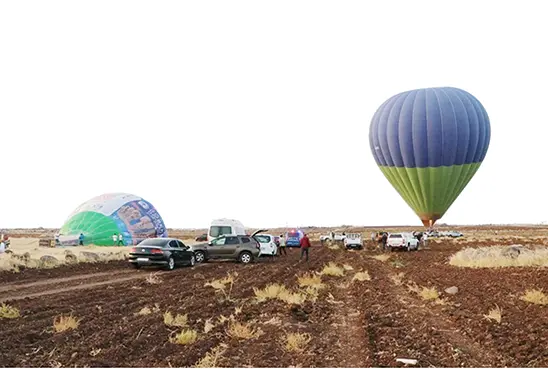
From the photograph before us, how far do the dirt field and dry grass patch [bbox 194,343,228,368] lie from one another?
33 mm

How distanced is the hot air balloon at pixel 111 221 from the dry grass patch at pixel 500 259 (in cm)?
2923

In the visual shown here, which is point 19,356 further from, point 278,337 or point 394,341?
point 394,341

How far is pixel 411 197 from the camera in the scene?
1775 inches

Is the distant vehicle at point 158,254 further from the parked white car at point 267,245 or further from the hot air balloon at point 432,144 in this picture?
the hot air balloon at point 432,144

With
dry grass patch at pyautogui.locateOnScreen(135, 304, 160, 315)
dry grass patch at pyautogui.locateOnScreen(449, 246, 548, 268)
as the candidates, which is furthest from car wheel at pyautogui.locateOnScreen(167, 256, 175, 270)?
dry grass patch at pyautogui.locateOnScreen(449, 246, 548, 268)

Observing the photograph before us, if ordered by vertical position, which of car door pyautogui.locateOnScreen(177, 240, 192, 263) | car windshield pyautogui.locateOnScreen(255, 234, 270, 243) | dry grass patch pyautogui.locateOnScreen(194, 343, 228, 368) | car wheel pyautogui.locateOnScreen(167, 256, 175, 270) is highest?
car windshield pyautogui.locateOnScreen(255, 234, 270, 243)

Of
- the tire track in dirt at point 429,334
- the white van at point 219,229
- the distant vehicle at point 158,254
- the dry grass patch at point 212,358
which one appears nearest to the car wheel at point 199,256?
the white van at point 219,229

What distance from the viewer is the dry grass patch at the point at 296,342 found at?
9.67m

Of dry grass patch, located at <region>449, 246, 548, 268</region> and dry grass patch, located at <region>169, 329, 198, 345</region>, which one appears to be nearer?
dry grass patch, located at <region>169, 329, 198, 345</region>

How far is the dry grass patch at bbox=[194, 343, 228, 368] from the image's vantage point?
340 inches

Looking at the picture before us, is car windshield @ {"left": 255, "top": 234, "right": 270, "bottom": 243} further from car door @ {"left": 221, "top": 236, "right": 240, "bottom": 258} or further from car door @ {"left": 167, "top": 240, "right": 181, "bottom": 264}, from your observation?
car door @ {"left": 167, "top": 240, "right": 181, "bottom": 264}

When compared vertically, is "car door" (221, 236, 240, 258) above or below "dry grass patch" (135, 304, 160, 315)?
above

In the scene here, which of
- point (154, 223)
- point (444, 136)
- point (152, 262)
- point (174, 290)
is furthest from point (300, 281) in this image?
point (154, 223)

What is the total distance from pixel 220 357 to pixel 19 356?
3308 mm
